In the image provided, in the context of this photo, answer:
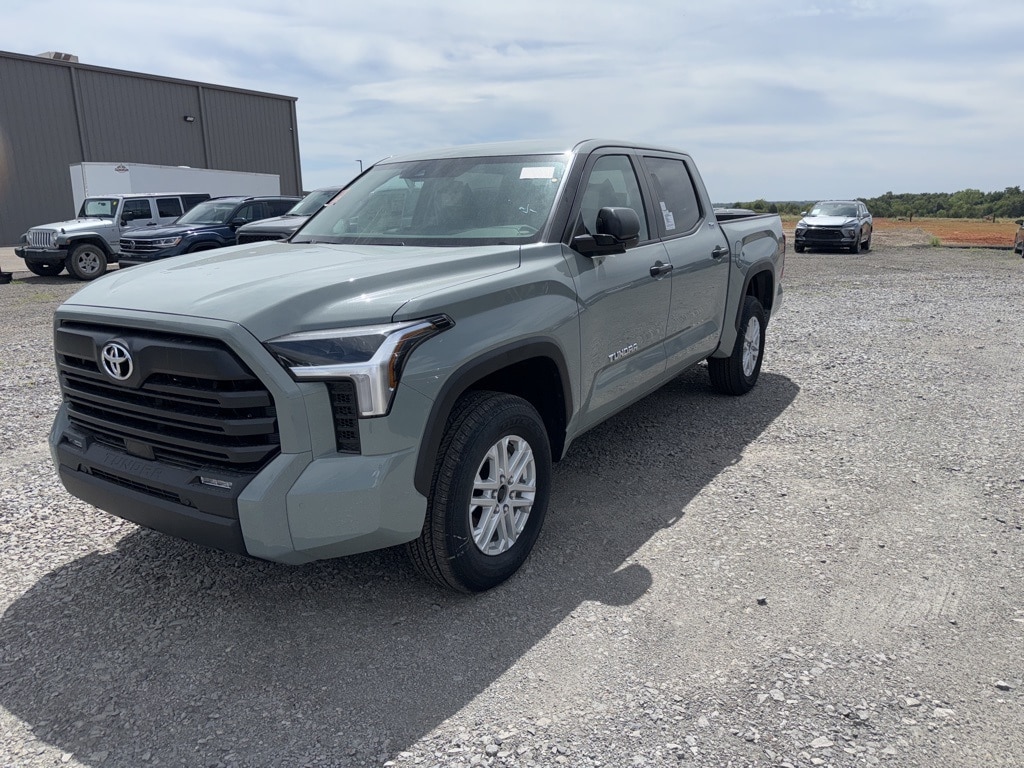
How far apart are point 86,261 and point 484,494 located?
15.5m

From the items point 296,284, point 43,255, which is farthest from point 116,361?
point 43,255

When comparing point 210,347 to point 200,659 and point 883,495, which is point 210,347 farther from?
point 883,495

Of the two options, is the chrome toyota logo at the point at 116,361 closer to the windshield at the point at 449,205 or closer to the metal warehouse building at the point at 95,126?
the windshield at the point at 449,205

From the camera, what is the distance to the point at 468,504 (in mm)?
3016

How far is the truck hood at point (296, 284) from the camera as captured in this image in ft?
8.82

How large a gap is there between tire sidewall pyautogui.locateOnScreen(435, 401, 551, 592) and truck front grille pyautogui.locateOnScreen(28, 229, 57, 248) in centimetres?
1526

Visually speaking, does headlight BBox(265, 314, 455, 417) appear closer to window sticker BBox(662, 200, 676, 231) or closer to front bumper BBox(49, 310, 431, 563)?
front bumper BBox(49, 310, 431, 563)

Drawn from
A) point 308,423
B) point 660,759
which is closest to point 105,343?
point 308,423

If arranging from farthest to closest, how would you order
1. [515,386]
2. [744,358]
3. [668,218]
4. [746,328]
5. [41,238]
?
[41,238]
[744,358]
[746,328]
[668,218]
[515,386]

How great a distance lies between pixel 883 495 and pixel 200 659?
3490 millimetres

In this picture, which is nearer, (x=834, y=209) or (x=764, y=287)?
(x=764, y=287)

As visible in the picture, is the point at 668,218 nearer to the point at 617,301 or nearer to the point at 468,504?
the point at 617,301

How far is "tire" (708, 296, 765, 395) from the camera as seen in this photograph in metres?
6.04

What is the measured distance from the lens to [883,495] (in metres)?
4.30
